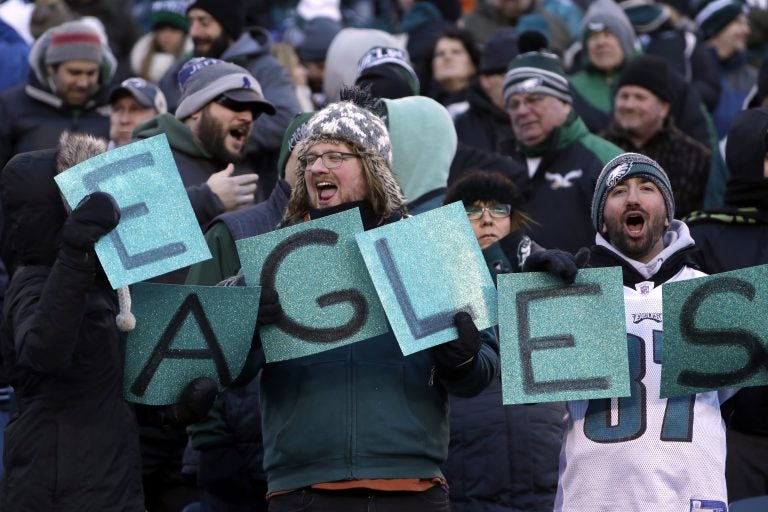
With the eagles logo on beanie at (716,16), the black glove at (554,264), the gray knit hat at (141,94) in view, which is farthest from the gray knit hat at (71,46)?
the eagles logo on beanie at (716,16)

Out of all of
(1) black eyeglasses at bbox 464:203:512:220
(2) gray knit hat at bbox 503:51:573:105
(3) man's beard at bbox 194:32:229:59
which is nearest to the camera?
(1) black eyeglasses at bbox 464:203:512:220

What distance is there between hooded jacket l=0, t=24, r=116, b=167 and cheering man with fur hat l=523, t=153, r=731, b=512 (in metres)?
4.14

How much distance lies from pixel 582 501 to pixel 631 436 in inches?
10.8

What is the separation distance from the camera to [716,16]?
11.9 metres

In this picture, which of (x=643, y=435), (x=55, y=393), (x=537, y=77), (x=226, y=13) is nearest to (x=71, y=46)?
(x=226, y=13)

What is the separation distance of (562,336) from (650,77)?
13.4 feet

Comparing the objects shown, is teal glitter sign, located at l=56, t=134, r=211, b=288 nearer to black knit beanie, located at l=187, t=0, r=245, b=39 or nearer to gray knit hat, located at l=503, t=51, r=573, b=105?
gray knit hat, located at l=503, t=51, r=573, b=105

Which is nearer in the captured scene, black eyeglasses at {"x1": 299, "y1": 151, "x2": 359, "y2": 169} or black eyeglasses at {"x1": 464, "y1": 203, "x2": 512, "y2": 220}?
black eyeglasses at {"x1": 299, "y1": 151, "x2": 359, "y2": 169}

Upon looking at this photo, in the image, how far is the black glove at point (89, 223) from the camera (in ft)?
16.5

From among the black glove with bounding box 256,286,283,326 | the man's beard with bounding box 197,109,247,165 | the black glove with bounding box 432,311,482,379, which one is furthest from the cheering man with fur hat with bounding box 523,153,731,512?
the man's beard with bounding box 197,109,247,165

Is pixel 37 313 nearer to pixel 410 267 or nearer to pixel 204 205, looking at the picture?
pixel 410 267

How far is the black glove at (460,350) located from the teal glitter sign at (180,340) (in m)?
0.63

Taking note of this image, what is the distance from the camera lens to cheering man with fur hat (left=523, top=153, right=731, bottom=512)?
5.32 metres

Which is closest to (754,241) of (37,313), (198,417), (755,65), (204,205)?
(204,205)
